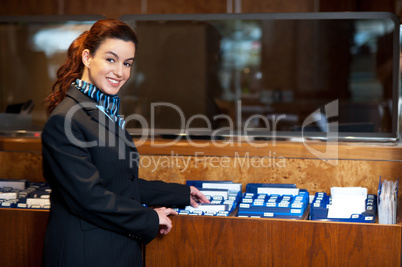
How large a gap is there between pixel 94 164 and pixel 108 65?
1.04 feet

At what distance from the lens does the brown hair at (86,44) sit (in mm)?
1571

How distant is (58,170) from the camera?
1.46 meters

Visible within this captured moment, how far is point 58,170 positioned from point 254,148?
3.33 ft

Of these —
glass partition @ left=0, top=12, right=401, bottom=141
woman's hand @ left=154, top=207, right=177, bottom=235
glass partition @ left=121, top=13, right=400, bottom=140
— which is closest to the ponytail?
woman's hand @ left=154, top=207, right=177, bottom=235

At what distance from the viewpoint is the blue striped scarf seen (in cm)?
158

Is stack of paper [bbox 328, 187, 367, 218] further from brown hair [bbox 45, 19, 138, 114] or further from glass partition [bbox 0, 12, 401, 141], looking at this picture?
glass partition [bbox 0, 12, 401, 141]

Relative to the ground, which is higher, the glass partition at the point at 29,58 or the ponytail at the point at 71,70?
the glass partition at the point at 29,58

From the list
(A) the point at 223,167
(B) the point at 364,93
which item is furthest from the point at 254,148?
(B) the point at 364,93

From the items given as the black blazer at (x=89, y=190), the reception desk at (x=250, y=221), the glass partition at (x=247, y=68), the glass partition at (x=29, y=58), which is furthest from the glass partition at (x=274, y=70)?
the black blazer at (x=89, y=190)

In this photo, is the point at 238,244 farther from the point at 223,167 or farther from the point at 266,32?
the point at 266,32

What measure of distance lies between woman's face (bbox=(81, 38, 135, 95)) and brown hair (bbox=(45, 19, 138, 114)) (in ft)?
0.06

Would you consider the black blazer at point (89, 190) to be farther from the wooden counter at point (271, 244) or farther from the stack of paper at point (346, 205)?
the stack of paper at point (346, 205)

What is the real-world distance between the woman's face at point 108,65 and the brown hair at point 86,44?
0.02 m

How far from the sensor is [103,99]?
5.30ft
